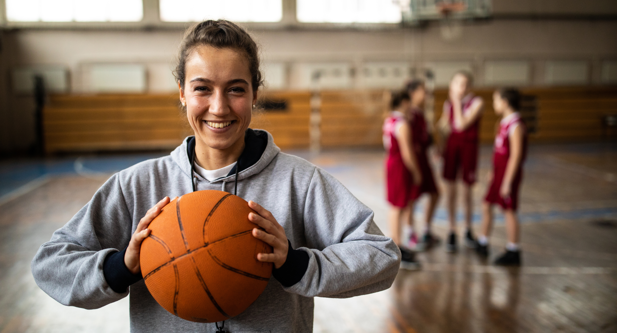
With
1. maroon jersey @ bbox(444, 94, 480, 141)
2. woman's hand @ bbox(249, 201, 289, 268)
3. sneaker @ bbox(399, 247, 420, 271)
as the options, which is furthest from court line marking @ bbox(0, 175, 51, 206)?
woman's hand @ bbox(249, 201, 289, 268)

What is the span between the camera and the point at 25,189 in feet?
25.2

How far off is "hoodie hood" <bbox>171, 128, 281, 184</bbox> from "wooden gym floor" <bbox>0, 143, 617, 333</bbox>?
2.08 metres

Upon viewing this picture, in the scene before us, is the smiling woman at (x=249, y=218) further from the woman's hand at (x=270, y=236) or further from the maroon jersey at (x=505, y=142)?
the maroon jersey at (x=505, y=142)

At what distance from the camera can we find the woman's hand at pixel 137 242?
1129mm

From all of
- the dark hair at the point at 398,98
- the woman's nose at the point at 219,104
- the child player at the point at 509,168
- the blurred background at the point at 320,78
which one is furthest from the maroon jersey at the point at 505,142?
the woman's nose at the point at 219,104

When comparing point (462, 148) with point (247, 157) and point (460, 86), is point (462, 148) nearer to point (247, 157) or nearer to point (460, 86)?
point (460, 86)

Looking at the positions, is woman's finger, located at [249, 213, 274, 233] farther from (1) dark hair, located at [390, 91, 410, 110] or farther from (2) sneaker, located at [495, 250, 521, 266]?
(2) sneaker, located at [495, 250, 521, 266]

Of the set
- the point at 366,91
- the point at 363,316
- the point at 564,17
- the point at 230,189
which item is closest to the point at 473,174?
the point at 363,316

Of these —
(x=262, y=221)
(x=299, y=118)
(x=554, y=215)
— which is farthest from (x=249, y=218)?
(x=299, y=118)

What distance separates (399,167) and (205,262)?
11.0 ft

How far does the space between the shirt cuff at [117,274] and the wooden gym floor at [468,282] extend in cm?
218

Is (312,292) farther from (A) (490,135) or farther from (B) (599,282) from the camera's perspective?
(A) (490,135)

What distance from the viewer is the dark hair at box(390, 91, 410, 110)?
421cm

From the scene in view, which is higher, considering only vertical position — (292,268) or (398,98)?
(398,98)
